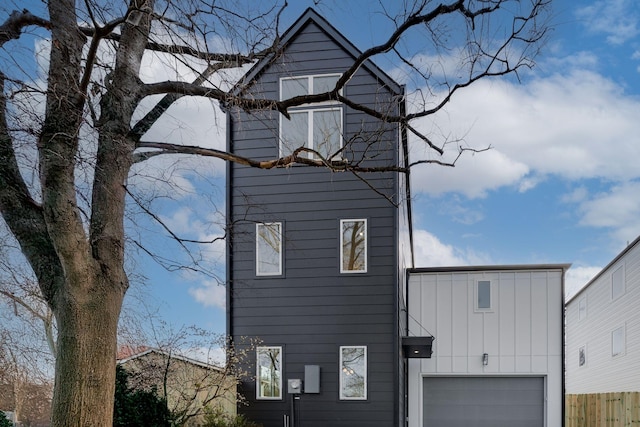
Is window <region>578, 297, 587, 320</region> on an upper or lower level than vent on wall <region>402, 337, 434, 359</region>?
upper

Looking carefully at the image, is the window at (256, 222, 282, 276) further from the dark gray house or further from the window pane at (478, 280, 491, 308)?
the window pane at (478, 280, 491, 308)

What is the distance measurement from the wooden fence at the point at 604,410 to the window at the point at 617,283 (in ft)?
10.4

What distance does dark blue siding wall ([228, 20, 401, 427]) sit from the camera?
1123cm

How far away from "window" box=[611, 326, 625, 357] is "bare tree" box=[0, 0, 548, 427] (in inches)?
509

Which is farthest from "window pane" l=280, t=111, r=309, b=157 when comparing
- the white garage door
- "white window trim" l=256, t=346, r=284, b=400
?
the white garage door

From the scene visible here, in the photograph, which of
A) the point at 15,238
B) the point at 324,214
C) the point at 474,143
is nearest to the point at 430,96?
the point at 474,143

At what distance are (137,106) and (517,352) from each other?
10471 mm

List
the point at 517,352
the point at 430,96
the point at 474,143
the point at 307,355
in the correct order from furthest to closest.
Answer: the point at 517,352, the point at 307,355, the point at 474,143, the point at 430,96

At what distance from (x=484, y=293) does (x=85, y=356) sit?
10541 millimetres

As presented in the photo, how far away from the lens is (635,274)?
1551 centimetres

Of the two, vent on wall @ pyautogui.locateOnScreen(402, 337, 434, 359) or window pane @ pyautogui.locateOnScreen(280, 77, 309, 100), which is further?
vent on wall @ pyautogui.locateOnScreen(402, 337, 434, 359)

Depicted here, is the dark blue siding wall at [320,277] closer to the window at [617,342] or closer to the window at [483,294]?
the window at [483,294]

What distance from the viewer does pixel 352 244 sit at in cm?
1159

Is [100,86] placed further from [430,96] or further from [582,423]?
[582,423]
